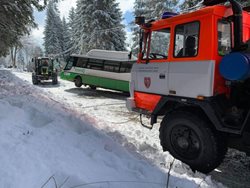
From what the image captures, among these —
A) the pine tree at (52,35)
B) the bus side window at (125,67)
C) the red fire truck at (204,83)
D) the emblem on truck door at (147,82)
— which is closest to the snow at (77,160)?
the red fire truck at (204,83)

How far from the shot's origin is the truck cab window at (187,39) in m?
5.23

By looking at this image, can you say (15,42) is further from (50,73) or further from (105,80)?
(50,73)

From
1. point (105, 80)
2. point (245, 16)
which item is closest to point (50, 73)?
Result: point (105, 80)

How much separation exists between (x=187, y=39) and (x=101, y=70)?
13.5 meters

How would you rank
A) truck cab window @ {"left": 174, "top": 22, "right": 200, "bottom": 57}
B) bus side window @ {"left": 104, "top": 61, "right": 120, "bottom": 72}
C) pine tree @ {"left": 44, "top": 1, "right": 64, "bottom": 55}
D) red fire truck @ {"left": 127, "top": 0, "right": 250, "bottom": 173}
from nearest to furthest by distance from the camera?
red fire truck @ {"left": 127, "top": 0, "right": 250, "bottom": 173}
truck cab window @ {"left": 174, "top": 22, "right": 200, "bottom": 57}
bus side window @ {"left": 104, "top": 61, "right": 120, "bottom": 72}
pine tree @ {"left": 44, "top": 1, "right": 64, "bottom": 55}

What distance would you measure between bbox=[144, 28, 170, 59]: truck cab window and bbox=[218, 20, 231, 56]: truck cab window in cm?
117

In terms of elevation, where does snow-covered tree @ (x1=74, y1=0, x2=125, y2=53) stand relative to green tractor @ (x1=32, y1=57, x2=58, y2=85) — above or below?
above

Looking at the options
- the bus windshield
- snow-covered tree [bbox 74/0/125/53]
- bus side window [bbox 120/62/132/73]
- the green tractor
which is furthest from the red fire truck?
snow-covered tree [bbox 74/0/125/53]

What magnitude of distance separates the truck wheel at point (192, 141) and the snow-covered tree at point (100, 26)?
24018mm

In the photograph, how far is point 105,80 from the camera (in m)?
18.4

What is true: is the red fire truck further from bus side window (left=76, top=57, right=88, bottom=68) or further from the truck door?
bus side window (left=76, top=57, right=88, bottom=68)

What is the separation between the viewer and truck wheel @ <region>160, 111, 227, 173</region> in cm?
507

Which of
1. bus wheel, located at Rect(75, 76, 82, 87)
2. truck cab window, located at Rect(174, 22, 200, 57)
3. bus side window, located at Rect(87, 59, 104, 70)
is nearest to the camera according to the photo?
truck cab window, located at Rect(174, 22, 200, 57)

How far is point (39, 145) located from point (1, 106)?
5.88 feet
